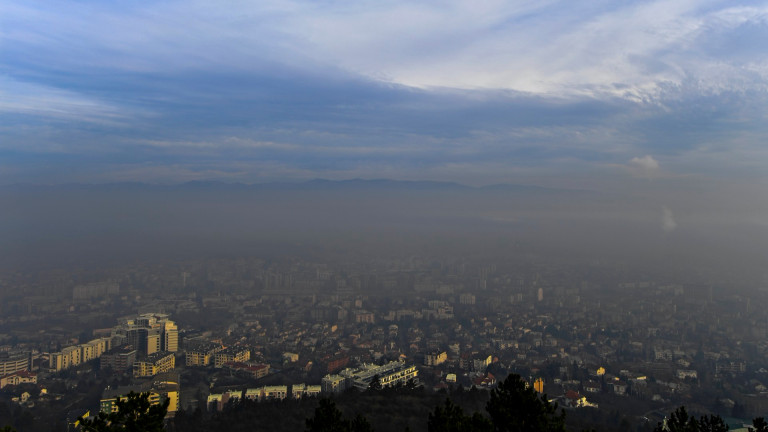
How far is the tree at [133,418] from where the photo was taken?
444 centimetres

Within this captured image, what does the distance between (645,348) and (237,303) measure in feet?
75.2

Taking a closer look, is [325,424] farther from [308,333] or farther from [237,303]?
[237,303]

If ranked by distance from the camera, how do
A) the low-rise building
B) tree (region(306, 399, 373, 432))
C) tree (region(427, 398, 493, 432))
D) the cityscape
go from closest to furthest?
tree (region(427, 398, 493, 432)), tree (region(306, 399, 373, 432)), the cityscape, the low-rise building

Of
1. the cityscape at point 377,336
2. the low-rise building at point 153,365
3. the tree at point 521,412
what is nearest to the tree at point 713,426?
the tree at point 521,412

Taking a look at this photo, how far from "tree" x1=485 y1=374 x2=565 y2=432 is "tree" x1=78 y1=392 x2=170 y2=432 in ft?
10.9

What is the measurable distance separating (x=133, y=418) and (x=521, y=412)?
382 centimetres

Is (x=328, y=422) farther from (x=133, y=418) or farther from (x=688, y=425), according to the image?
(x=688, y=425)

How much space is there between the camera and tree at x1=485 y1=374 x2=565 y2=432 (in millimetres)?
5270

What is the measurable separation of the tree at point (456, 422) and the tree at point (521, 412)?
233mm

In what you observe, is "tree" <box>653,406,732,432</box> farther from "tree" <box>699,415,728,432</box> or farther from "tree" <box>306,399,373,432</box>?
"tree" <box>306,399,373,432</box>

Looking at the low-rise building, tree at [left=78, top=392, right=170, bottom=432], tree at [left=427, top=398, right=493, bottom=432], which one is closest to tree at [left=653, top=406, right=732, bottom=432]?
tree at [left=427, top=398, right=493, bottom=432]

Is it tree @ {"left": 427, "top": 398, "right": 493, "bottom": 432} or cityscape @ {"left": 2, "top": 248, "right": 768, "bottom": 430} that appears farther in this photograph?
cityscape @ {"left": 2, "top": 248, "right": 768, "bottom": 430}

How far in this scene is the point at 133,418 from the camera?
4629mm

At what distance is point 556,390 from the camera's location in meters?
17.3
